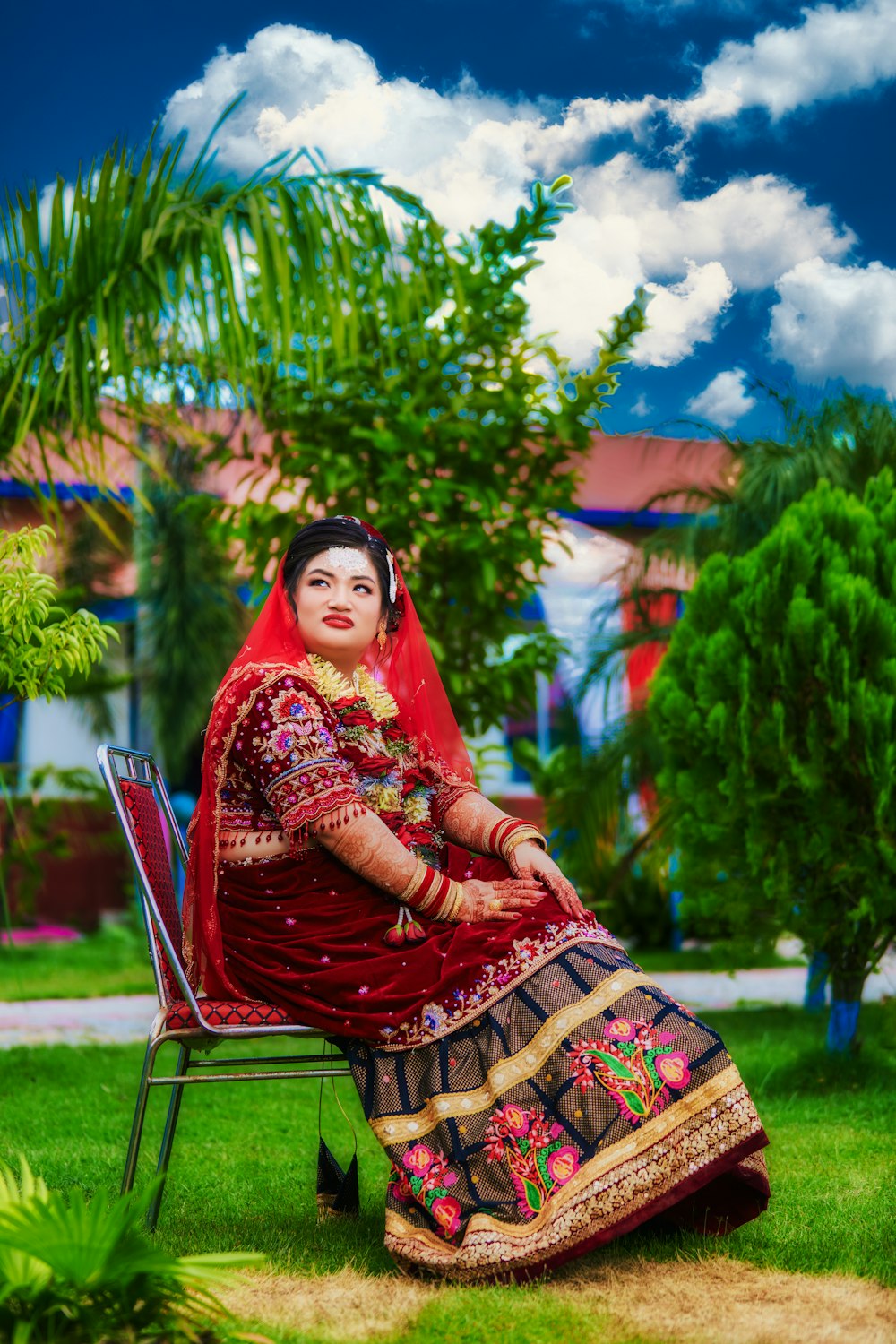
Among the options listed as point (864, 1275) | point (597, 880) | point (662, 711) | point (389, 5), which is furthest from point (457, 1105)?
point (597, 880)

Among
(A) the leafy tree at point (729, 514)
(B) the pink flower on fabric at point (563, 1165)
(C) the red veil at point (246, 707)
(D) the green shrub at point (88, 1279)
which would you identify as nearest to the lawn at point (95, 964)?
(A) the leafy tree at point (729, 514)

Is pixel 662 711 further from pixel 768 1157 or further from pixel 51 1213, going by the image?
pixel 51 1213

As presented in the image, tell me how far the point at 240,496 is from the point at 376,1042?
8.54 metres

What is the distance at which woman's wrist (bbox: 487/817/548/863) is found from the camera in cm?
288

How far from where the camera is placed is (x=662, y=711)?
4945 millimetres

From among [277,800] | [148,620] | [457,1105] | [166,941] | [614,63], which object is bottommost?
[457,1105]

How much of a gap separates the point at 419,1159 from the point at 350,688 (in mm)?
1042

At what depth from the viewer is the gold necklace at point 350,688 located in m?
2.89

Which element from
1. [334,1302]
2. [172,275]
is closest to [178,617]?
[172,275]

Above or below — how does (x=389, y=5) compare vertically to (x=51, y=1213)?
above

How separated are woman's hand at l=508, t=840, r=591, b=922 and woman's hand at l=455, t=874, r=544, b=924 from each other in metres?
0.03

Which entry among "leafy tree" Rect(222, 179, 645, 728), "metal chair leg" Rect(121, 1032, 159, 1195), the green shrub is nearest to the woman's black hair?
"metal chair leg" Rect(121, 1032, 159, 1195)

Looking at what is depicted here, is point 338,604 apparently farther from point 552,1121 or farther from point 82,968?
point 82,968

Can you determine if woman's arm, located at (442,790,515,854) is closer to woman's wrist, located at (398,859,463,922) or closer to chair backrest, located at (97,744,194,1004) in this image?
woman's wrist, located at (398,859,463,922)
